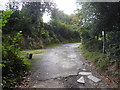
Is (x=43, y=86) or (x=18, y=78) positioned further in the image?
(x=18, y=78)

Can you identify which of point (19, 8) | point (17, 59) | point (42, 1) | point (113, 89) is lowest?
point (113, 89)

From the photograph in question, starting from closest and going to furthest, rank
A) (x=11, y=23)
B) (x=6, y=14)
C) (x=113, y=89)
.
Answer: (x=6, y=14)
(x=113, y=89)
(x=11, y=23)

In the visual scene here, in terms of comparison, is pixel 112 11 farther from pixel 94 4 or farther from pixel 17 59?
pixel 17 59

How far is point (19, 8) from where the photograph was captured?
9.56 meters

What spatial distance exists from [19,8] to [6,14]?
8529 mm

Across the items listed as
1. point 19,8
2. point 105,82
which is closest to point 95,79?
point 105,82

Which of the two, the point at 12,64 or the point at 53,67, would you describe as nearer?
the point at 12,64

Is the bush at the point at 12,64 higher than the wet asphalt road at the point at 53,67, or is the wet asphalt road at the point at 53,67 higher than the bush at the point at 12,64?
the bush at the point at 12,64

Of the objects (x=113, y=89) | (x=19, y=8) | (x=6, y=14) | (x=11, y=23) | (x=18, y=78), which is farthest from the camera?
(x=19, y=8)

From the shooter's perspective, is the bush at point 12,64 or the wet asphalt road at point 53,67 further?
the wet asphalt road at point 53,67

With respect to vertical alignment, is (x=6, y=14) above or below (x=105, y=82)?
above

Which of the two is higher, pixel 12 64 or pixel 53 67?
pixel 12 64

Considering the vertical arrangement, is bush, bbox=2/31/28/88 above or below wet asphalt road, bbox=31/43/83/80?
above

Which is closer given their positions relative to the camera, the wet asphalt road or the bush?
the bush
